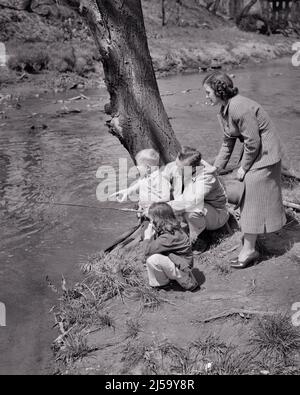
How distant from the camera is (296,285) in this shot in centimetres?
451

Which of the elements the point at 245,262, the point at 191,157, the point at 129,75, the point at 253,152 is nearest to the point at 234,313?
the point at 245,262

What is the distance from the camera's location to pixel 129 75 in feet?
18.9

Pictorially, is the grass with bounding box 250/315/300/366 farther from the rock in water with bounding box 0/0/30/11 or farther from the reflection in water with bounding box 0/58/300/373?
the rock in water with bounding box 0/0/30/11

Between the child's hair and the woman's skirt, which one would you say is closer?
the woman's skirt

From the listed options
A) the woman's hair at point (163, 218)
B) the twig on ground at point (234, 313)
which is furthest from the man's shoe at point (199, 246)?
the twig on ground at point (234, 313)

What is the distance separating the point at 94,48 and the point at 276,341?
21863 millimetres

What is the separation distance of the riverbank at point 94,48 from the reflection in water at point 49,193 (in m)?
3.25

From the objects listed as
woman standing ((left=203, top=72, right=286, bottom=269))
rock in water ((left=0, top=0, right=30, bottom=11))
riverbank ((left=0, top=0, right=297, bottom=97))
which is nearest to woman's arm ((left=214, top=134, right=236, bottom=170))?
woman standing ((left=203, top=72, right=286, bottom=269))

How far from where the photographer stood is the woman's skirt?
4574 millimetres

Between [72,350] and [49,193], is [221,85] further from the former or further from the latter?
[49,193]

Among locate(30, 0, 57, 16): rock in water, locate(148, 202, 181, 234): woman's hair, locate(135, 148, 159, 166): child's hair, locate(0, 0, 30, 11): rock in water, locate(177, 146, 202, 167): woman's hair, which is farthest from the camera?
locate(30, 0, 57, 16): rock in water

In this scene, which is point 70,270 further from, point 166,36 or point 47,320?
point 166,36

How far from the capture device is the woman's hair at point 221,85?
4.43 meters

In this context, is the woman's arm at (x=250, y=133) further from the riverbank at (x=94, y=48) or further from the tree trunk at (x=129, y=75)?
the riverbank at (x=94, y=48)
